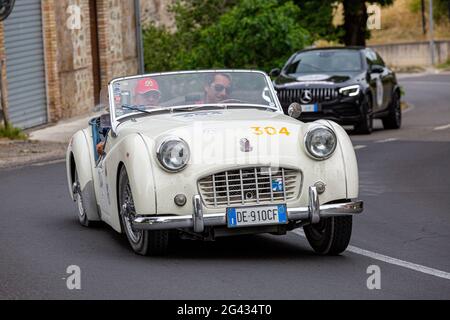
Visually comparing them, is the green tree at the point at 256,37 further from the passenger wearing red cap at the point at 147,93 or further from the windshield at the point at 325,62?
the passenger wearing red cap at the point at 147,93

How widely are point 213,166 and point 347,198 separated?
3.52 ft

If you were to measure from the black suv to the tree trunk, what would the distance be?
10.4 meters

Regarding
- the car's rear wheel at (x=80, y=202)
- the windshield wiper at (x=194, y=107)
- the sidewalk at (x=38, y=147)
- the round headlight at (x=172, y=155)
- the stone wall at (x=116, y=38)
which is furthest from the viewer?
the stone wall at (x=116, y=38)

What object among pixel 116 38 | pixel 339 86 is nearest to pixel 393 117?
pixel 339 86

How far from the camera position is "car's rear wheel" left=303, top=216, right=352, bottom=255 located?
10.2m

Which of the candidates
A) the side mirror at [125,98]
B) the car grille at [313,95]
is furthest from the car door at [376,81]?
the side mirror at [125,98]

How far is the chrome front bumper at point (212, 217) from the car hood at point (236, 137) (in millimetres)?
342

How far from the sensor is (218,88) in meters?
11.7

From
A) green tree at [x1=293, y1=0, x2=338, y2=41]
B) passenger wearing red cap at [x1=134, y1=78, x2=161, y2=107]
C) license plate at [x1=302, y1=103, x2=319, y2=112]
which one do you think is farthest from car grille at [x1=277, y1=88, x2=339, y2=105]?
passenger wearing red cap at [x1=134, y1=78, x2=161, y2=107]

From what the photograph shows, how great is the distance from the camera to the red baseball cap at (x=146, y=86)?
11.7 metres

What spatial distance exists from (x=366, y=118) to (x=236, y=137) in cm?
1555
